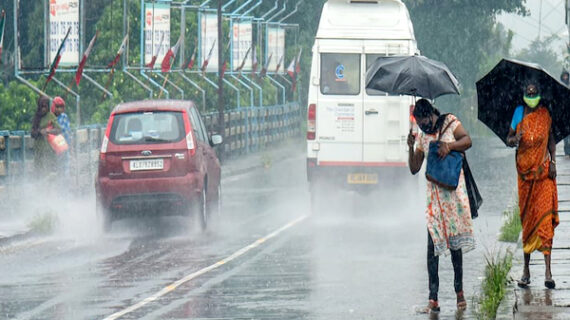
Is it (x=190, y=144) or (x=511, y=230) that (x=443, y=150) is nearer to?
(x=511, y=230)

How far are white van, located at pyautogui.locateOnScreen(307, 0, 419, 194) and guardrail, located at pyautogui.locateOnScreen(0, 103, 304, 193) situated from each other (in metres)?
4.70

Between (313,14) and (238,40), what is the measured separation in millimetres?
14565

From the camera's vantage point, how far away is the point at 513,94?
1233 cm

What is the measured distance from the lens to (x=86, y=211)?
71.9 feet

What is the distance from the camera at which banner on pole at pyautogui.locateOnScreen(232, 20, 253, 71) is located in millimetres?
40375

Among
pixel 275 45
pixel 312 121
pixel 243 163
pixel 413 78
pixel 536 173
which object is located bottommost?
pixel 243 163

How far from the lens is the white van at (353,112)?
71.0ft

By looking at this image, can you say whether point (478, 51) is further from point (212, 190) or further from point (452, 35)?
point (212, 190)

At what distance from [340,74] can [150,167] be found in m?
4.86

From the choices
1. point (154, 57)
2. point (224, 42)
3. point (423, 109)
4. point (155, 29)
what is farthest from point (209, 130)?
point (423, 109)

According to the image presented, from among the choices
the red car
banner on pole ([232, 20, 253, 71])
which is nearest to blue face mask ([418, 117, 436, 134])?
the red car

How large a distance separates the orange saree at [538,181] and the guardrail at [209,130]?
11355 millimetres

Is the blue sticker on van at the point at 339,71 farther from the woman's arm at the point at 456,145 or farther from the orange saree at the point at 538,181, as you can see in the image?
the woman's arm at the point at 456,145

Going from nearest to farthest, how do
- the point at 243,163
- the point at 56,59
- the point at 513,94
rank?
the point at 513,94 < the point at 56,59 < the point at 243,163
